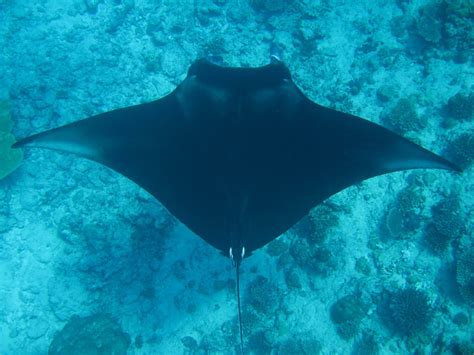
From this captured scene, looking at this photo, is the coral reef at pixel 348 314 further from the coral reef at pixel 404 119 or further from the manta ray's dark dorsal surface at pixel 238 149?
the coral reef at pixel 404 119

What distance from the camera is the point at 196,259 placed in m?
7.15

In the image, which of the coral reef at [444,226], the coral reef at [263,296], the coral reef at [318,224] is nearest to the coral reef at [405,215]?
the coral reef at [444,226]

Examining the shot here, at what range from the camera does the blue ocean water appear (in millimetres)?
6645

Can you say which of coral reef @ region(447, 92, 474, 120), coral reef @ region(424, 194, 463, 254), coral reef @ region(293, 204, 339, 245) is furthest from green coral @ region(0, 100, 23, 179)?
coral reef @ region(447, 92, 474, 120)

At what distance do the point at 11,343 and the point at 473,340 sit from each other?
30.7ft

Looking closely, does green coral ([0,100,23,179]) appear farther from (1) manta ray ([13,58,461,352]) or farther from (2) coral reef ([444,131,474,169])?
(2) coral reef ([444,131,474,169])

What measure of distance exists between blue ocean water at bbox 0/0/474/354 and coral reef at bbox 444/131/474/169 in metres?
0.03

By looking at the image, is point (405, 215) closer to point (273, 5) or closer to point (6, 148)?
point (273, 5)

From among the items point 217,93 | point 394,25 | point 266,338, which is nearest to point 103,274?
point 266,338

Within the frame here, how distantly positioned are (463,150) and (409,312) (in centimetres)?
345

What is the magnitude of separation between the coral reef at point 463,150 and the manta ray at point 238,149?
13.2 ft

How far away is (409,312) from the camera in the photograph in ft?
20.8

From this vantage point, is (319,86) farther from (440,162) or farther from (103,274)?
(103,274)

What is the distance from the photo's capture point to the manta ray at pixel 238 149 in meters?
3.69
